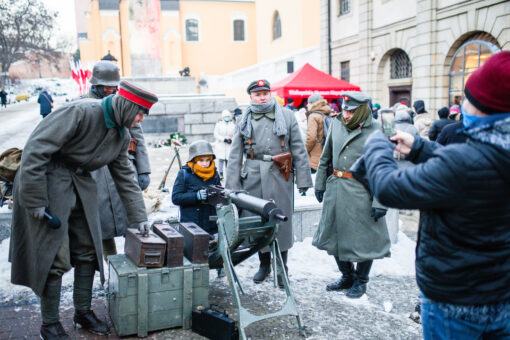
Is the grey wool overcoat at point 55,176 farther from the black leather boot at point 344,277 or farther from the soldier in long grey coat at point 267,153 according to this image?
the black leather boot at point 344,277

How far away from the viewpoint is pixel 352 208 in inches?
168

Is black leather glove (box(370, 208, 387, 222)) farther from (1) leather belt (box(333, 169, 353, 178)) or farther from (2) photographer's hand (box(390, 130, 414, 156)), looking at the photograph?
(2) photographer's hand (box(390, 130, 414, 156))

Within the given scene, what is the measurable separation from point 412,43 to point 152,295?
14.4 meters

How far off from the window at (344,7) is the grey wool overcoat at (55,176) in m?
18.6

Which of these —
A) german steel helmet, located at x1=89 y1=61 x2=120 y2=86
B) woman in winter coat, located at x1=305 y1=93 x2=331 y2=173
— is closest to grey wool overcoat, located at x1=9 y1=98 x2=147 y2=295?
german steel helmet, located at x1=89 y1=61 x2=120 y2=86

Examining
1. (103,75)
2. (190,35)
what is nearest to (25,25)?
(190,35)

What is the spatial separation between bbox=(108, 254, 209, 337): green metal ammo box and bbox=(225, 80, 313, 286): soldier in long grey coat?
1156mm

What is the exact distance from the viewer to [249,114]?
4.78 m

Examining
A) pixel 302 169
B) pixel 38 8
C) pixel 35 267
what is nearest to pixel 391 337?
pixel 302 169

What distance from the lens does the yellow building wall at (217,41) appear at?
4081 centimetres

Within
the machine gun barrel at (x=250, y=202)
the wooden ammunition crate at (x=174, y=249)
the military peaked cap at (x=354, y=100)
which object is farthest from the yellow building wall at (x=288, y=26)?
the wooden ammunition crate at (x=174, y=249)

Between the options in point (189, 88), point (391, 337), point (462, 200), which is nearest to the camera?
point (462, 200)

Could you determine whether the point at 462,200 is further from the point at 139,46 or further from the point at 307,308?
the point at 139,46

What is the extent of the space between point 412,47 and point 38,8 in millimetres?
27753
